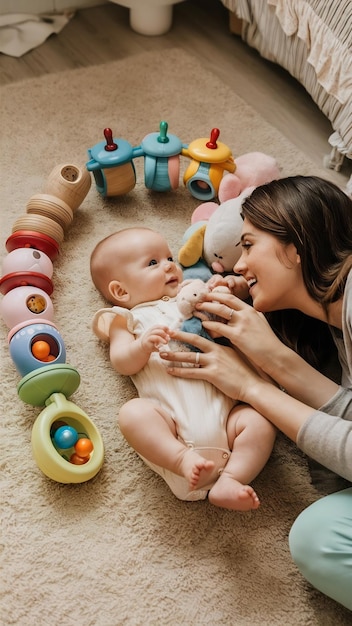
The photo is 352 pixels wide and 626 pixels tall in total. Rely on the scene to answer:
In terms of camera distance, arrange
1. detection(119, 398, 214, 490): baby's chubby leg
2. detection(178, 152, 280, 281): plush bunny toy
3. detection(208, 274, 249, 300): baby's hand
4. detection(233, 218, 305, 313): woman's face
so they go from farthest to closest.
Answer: detection(178, 152, 280, 281): plush bunny toy → detection(208, 274, 249, 300): baby's hand → detection(233, 218, 305, 313): woman's face → detection(119, 398, 214, 490): baby's chubby leg

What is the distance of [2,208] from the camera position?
1.76 m

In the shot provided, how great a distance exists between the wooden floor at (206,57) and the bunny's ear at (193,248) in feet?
2.07

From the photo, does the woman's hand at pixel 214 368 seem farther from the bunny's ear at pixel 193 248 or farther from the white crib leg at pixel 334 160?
the white crib leg at pixel 334 160

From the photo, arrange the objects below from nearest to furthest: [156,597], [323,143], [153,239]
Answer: [156,597] < [153,239] < [323,143]

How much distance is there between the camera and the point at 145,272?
4.69 ft

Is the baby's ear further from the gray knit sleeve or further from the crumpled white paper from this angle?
the crumpled white paper

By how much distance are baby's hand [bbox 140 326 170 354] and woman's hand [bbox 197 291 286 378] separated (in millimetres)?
96

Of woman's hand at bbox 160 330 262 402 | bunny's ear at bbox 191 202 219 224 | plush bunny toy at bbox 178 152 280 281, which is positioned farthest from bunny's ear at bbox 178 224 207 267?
woman's hand at bbox 160 330 262 402

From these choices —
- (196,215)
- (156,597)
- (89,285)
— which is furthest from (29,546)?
(196,215)

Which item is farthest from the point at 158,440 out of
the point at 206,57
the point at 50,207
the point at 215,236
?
the point at 206,57

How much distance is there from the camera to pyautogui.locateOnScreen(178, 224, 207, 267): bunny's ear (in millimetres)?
1590

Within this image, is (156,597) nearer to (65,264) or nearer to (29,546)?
(29,546)

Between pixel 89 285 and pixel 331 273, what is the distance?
22.9 inches

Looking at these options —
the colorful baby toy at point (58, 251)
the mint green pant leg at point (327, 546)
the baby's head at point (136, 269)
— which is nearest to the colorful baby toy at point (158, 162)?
the colorful baby toy at point (58, 251)
